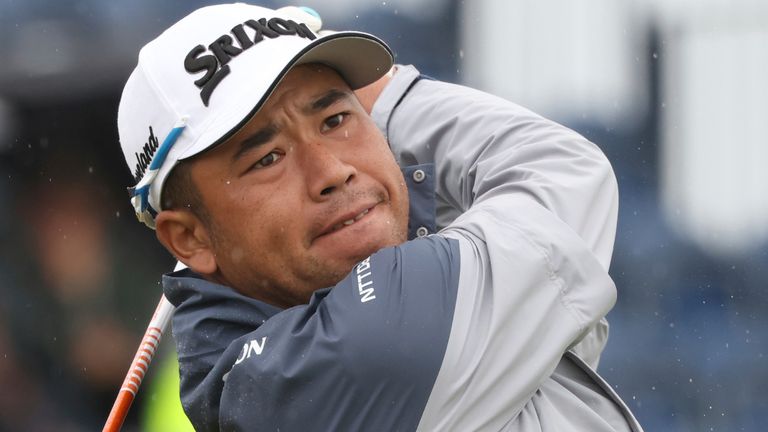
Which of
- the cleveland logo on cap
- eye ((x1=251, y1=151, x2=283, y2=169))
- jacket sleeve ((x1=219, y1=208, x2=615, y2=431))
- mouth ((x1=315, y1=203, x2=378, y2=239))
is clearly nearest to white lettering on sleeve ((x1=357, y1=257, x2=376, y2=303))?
jacket sleeve ((x1=219, y1=208, x2=615, y2=431))

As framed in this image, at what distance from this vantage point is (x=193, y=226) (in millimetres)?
2188

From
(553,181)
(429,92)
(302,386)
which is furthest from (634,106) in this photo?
(302,386)

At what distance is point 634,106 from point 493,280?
93.8 inches

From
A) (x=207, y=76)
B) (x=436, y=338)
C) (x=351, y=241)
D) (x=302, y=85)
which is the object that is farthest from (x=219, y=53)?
(x=436, y=338)

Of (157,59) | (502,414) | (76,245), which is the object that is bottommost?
(76,245)

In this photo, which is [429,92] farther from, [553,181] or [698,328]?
[698,328]

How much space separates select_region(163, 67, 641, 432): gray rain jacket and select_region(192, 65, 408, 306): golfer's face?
10 cm

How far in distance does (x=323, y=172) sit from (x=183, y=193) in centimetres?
26

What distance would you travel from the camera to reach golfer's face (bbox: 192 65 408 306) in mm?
2066

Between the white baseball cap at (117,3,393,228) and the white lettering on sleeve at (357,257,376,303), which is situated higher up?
the white baseball cap at (117,3,393,228)

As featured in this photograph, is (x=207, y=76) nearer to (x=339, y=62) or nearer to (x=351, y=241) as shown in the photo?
(x=339, y=62)

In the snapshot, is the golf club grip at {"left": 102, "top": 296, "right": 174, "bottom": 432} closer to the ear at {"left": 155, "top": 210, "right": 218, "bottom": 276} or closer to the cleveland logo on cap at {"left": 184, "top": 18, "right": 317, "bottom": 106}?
the ear at {"left": 155, "top": 210, "right": 218, "bottom": 276}

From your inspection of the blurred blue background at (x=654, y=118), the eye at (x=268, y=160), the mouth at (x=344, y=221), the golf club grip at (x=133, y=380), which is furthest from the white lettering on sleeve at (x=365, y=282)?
the blurred blue background at (x=654, y=118)

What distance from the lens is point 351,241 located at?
2.07 metres
